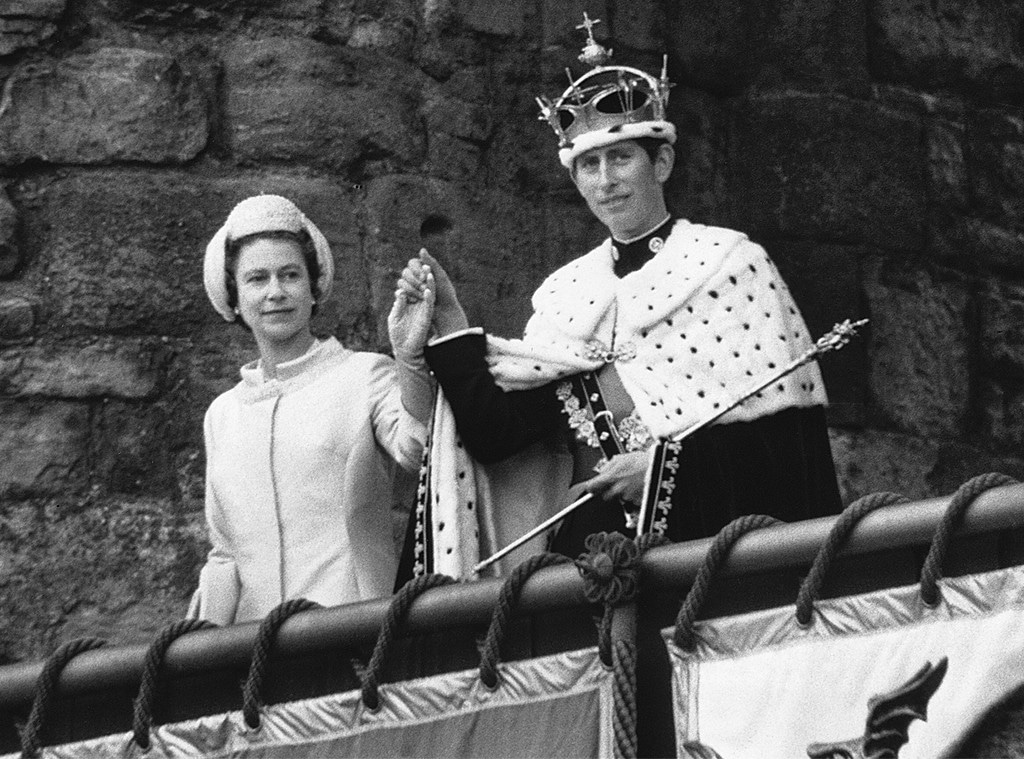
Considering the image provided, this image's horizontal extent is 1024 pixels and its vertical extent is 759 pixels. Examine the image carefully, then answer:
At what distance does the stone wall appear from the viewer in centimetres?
855

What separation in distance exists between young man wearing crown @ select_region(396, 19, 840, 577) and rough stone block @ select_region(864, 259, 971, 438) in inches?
77.0

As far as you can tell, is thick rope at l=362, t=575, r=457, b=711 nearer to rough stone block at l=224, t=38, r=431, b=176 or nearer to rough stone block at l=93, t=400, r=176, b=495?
rough stone block at l=93, t=400, r=176, b=495

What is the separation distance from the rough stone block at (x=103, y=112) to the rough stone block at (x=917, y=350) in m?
2.00

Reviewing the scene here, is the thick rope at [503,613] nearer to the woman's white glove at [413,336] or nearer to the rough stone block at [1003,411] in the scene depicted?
the woman's white glove at [413,336]

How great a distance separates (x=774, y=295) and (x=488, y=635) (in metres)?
1.75

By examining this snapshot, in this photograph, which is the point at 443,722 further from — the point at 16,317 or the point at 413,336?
the point at 16,317

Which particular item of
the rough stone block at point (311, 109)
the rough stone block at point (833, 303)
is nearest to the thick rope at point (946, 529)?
the rough stone block at point (311, 109)

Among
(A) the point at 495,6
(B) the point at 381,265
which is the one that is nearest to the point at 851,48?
(A) the point at 495,6

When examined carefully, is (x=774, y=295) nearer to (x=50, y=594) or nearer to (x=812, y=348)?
(x=812, y=348)

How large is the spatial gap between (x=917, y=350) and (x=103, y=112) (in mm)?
2392

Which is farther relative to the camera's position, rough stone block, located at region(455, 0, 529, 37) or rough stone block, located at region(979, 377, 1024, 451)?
rough stone block, located at region(979, 377, 1024, 451)

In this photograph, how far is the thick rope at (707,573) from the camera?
571 centimetres

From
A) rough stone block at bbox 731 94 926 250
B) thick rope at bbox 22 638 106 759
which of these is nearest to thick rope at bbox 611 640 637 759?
thick rope at bbox 22 638 106 759

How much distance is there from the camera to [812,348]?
7.28 meters
